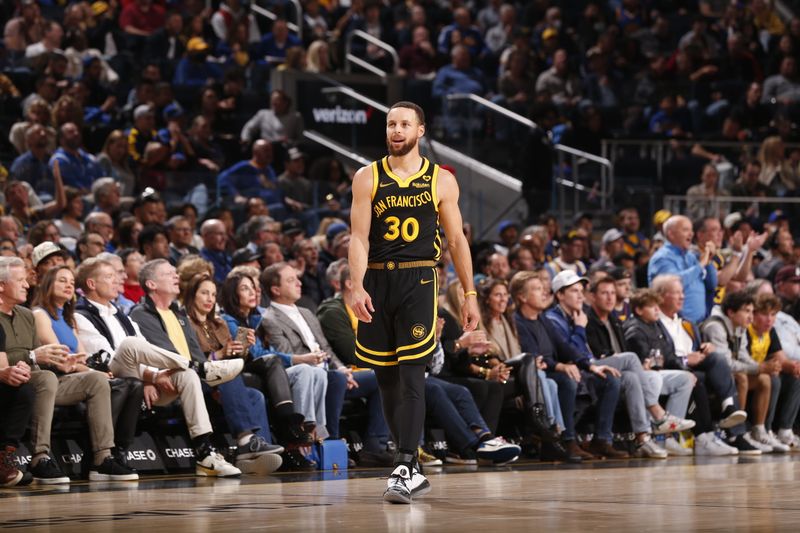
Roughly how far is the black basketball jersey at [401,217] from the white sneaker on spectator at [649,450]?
4.73m

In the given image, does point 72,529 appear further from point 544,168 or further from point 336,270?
point 544,168

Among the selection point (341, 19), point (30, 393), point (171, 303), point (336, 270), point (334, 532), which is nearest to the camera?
point (334, 532)

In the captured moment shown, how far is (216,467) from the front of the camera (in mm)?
8820

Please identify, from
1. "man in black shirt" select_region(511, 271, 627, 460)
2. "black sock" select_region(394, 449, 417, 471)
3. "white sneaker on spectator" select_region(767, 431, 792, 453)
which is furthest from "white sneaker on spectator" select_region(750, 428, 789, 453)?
"black sock" select_region(394, 449, 417, 471)

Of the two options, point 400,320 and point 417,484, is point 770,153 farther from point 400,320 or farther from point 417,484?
point 417,484

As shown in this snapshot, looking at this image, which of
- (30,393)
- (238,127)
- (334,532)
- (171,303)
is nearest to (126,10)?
(238,127)

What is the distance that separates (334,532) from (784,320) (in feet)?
27.4

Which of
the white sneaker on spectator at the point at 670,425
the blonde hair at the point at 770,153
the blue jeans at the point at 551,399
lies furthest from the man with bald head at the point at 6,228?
the blonde hair at the point at 770,153

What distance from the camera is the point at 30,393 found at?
322 inches

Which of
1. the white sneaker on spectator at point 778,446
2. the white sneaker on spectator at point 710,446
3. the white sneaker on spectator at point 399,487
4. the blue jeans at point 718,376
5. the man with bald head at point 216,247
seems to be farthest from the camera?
the man with bald head at point 216,247

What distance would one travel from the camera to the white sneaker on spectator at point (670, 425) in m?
11.3

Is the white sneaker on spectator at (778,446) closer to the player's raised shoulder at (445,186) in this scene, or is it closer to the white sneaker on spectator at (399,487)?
the player's raised shoulder at (445,186)

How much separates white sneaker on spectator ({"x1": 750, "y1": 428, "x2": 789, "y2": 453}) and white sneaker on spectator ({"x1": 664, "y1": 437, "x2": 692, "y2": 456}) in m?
0.73

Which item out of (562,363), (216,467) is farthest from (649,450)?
(216,467)
